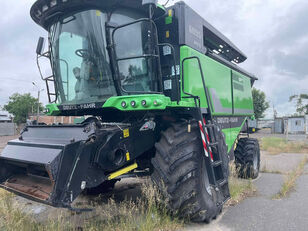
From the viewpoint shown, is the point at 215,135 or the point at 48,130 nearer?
the point at 48,130

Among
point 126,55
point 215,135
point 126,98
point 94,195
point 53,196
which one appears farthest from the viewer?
point 94,195

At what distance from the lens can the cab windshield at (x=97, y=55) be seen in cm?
369

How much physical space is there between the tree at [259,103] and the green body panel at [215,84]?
34703 mm

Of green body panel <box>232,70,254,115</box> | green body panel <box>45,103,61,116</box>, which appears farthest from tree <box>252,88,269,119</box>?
green body panel <box>45,103,61,116</box>

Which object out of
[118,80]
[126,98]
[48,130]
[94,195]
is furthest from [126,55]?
[94,195]

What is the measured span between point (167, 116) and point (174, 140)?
26.4 inches

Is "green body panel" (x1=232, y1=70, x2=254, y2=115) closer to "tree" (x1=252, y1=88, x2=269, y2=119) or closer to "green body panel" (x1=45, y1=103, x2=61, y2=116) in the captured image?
"green body panel" (x1=45, y1=103, x2=61, y2=116)

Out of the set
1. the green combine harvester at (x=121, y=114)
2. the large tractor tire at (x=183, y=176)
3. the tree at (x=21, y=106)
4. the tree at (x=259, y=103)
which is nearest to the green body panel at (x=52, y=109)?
the green combine harvester at (x=121, y=114)

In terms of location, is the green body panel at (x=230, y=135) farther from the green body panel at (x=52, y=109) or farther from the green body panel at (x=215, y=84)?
the green body panel at (x=52, y=109)

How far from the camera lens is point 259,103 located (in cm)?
3959

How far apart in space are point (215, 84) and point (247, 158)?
2.53 m

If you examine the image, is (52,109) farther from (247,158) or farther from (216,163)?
(247,158)

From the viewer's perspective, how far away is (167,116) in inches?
165

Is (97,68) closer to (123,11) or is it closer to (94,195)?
(123,11)
